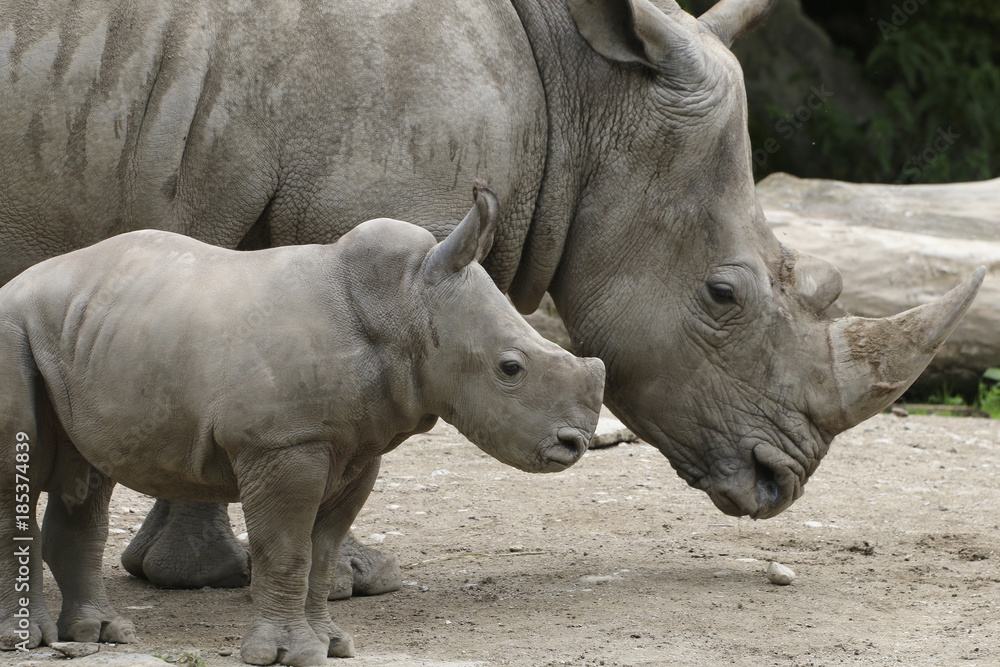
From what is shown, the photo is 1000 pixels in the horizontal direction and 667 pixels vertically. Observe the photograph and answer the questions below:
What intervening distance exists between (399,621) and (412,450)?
2.78m

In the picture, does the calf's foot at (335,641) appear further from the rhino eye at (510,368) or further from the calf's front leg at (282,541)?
the rhino eye at (510,368)

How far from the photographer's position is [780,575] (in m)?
5.14

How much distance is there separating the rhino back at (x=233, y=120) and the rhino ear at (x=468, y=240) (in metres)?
0.92

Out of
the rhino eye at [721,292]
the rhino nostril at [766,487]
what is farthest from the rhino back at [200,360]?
the rhino nostril at [766,487]

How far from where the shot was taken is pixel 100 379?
3578 millimetres

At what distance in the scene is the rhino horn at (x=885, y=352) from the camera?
4684mm

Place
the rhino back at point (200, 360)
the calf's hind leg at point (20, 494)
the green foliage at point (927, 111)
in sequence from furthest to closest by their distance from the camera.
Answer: the green foliage at point (927, 111), the calf's hind leg at point (20, 494), the rhino back at point (200, 360)

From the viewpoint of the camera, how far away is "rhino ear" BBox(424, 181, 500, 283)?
354 cm

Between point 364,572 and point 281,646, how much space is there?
4.28ft

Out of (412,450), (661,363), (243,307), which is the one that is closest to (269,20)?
(243,307)

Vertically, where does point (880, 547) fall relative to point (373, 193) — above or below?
below

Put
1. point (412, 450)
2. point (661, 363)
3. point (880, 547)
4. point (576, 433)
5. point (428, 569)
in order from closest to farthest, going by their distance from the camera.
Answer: point (576, 433) < point (661, 363) < point (428, 569) < point (880, 547) < point (412, 450)

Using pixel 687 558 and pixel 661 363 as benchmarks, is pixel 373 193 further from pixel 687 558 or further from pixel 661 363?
pixel 687 558

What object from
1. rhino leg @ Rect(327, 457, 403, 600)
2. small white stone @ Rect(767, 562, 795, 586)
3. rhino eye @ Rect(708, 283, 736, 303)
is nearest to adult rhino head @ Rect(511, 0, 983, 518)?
rhino eye @ Rect(708, 283, 736, 303)
